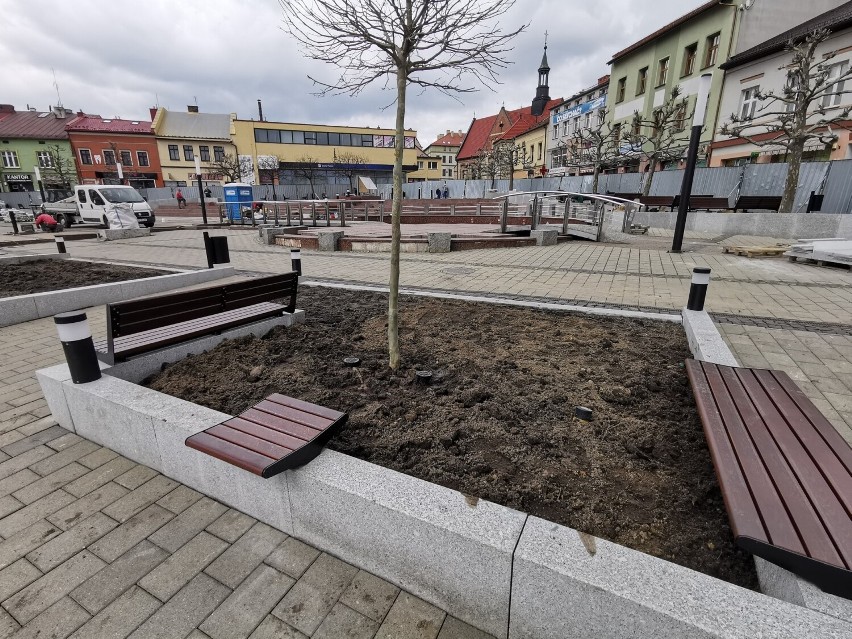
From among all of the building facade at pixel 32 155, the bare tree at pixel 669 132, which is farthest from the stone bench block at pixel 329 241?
the building facade at pixel 32 155

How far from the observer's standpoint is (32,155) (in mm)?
46688

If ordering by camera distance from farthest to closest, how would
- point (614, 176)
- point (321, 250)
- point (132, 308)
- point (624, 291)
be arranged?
point (614, 176) < point (321, 250) < point (624, 291) < point (132, 308)

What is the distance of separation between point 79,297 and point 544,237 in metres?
11.3

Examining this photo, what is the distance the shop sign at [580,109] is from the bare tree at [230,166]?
34656mm

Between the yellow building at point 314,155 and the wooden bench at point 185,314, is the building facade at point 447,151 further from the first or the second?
the wooden bench at point 185,314

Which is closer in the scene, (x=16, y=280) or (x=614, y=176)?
(x=16, y=280)

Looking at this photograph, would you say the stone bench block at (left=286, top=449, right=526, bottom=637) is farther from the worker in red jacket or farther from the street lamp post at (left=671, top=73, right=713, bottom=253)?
the worker in red jacket

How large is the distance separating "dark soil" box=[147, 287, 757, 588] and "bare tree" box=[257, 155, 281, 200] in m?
51.1

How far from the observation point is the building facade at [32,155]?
45.8 metres

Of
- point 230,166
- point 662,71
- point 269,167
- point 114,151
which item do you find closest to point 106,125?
point 114,151

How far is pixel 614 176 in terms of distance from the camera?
30250 mm

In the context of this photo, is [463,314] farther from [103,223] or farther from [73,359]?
[103,223]

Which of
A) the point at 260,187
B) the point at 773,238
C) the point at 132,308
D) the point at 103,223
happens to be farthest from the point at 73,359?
the point at 260,187

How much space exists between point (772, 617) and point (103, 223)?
2482cm
